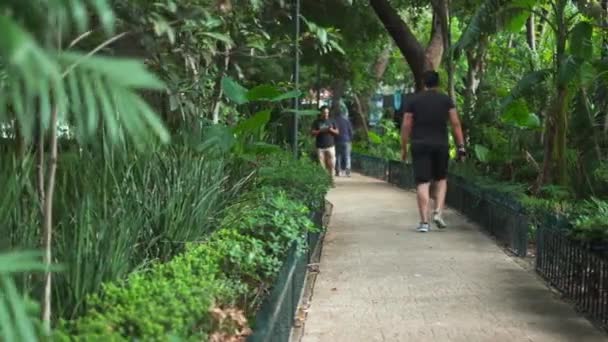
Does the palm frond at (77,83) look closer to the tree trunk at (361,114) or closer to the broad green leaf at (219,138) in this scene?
the broad green leaf at (219,138)

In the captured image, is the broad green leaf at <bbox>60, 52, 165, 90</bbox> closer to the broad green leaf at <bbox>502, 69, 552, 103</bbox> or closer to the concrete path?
the concrete path

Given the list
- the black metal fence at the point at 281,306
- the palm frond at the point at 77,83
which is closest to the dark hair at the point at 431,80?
the black metal fence at the point at 281,306

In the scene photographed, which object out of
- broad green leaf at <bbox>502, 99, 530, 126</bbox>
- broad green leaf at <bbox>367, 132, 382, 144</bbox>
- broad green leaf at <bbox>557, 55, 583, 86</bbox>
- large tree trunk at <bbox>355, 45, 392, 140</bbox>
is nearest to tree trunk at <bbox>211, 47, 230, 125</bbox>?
broad green leaf at <bbox>557, 55, 583, 86</bbox>

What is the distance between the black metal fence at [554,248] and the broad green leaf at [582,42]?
1957 millimetres

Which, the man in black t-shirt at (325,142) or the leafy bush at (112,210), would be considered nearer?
the leafy bush at (112,210)

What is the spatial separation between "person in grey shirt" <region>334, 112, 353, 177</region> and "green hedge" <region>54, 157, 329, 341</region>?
15492 mm

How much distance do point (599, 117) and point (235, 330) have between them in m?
9.13

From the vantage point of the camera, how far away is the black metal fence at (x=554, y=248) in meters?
6.06

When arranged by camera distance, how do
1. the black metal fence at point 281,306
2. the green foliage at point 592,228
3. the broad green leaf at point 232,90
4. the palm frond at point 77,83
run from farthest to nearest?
the broad green leaf at point 232,90, the green foliage at point 592,228, the black metal fence at point 281,306, the palm frond at point 77,83

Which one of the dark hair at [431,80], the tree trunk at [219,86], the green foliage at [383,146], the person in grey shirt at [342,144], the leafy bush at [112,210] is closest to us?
the leafy bush at [112,210]

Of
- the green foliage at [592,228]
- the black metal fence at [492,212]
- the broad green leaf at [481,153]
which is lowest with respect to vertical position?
the black metal fence at [492,212]

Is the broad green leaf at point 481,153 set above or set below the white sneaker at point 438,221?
above

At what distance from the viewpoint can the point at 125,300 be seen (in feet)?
13.8

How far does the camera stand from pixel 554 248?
730cm
